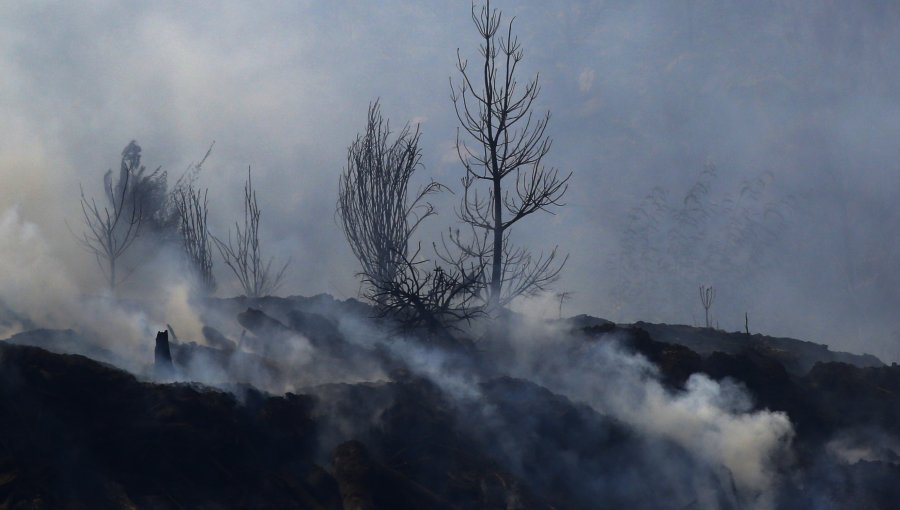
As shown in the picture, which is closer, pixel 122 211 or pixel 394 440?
pixel 394 440

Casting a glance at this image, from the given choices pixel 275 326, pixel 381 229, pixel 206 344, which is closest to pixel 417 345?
pixel 275 326

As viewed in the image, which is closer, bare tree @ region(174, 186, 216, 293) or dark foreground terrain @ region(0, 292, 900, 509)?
dark foreground terrain @ region(0, 292, 900, 509)

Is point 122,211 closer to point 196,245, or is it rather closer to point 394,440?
point 196,245

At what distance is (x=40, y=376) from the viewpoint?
38.7 ft

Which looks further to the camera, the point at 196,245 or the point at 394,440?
the point at 196,245

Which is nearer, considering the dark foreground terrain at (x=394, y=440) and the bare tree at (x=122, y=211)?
the dark foreground terrain at (x=394, y=440)

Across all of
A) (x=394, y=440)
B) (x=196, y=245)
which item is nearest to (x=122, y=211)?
(x=196, y=245)

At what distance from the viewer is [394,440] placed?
13727 mm

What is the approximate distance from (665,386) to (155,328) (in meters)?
10.6

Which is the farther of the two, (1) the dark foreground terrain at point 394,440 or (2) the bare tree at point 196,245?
(2) the bare tree at point 196,245

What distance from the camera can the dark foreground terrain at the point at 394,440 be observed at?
11078mm

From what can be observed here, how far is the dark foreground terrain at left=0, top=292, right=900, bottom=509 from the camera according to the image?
1108 centimetres

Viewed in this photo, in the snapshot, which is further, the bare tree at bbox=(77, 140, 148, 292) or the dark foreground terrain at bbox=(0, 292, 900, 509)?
the bare tree at bbox=(77, 140, 148, 292)

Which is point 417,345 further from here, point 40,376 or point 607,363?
point 40,376
